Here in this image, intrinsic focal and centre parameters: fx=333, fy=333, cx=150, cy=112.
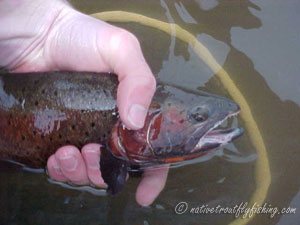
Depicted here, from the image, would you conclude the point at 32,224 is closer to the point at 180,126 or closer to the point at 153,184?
the point at 153,184

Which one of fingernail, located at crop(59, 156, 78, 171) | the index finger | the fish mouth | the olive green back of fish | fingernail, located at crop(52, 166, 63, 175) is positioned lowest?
fingernail, located at crop(52, 166, 63, 175)

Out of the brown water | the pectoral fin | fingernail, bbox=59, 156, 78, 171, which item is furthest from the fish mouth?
fingernail, bbox=59, 156, 78, 171

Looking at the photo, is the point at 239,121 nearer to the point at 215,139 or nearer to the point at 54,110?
the point at 215,139

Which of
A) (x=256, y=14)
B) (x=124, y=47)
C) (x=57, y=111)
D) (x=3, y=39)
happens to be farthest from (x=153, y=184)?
(x=256, y=14)

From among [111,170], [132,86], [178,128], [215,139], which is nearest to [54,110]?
[111,170]

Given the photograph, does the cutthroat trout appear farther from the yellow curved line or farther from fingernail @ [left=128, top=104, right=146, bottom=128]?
the yellow curved line
